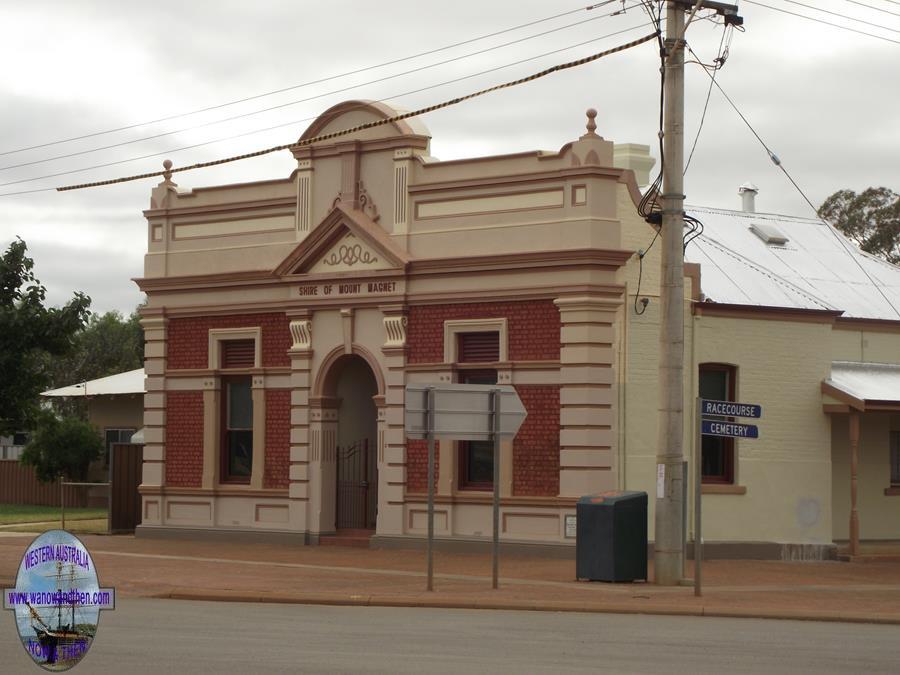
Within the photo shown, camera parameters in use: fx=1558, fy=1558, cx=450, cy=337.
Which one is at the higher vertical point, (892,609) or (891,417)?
(891,417)

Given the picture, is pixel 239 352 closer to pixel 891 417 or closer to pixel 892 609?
pixel 891 417

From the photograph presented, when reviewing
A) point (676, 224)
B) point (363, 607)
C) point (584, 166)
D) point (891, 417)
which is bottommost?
point (363, 607)

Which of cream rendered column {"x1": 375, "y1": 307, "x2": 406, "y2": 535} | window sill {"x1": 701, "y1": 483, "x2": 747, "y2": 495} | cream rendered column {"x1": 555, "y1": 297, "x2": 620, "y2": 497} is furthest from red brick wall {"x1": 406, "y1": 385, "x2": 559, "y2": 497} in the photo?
window sill {"x1": 701, "y1": 483, "x2": 747, "y2": 495}

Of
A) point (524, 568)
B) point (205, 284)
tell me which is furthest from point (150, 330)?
point (524, 568)

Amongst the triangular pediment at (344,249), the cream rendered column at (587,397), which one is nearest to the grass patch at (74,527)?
the triangular pediment at (344,249)

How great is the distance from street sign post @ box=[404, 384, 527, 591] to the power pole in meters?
1.90

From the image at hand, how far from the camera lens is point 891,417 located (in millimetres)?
29016

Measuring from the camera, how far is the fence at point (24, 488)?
4600cm

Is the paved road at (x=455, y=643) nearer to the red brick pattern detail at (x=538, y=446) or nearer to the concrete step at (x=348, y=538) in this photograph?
the red brick pattern detail at (x=538, y=446)

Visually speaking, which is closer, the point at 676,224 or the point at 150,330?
the point at 676,224

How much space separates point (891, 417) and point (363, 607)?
14557 millimetres

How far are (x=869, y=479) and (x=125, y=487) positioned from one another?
47.8 feet

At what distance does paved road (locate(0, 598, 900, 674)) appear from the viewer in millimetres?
11930

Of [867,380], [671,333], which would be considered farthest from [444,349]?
[867,380]
